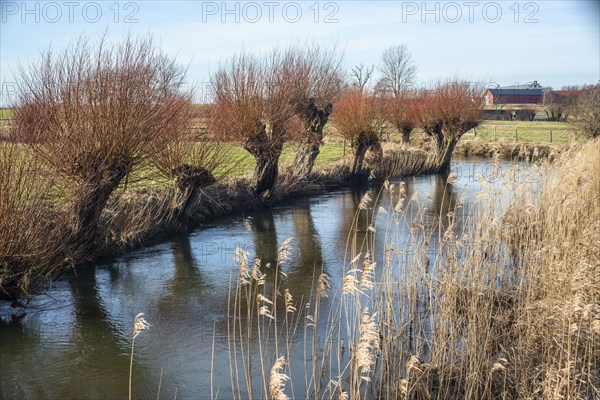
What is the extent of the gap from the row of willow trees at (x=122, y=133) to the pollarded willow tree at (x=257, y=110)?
34 mm

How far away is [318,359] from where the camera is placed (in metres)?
7.84

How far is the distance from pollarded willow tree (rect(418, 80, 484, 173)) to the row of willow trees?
1154 centimetres

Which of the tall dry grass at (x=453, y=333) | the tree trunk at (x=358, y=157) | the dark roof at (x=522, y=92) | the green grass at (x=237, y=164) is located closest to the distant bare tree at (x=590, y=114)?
the green grass at (x=237, y=164)

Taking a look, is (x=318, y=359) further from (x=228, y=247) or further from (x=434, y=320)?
(x=228, y=247)

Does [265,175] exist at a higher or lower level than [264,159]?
lower

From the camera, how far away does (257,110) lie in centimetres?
1920

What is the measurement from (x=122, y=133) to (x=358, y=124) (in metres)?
15.4

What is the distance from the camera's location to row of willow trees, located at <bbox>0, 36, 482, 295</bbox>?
9945 millimetres

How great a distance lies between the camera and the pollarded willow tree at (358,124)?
88.6 feet

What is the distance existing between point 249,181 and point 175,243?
595cm

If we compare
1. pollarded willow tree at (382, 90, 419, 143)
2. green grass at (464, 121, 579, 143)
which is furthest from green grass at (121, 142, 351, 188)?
green grass at (464, 121, 579, 143)

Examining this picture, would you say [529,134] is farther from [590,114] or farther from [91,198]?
[91,198]

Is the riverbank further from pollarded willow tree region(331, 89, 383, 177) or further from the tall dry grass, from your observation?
the tall dry grass

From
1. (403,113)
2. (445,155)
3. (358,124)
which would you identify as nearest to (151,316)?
(358,124)
